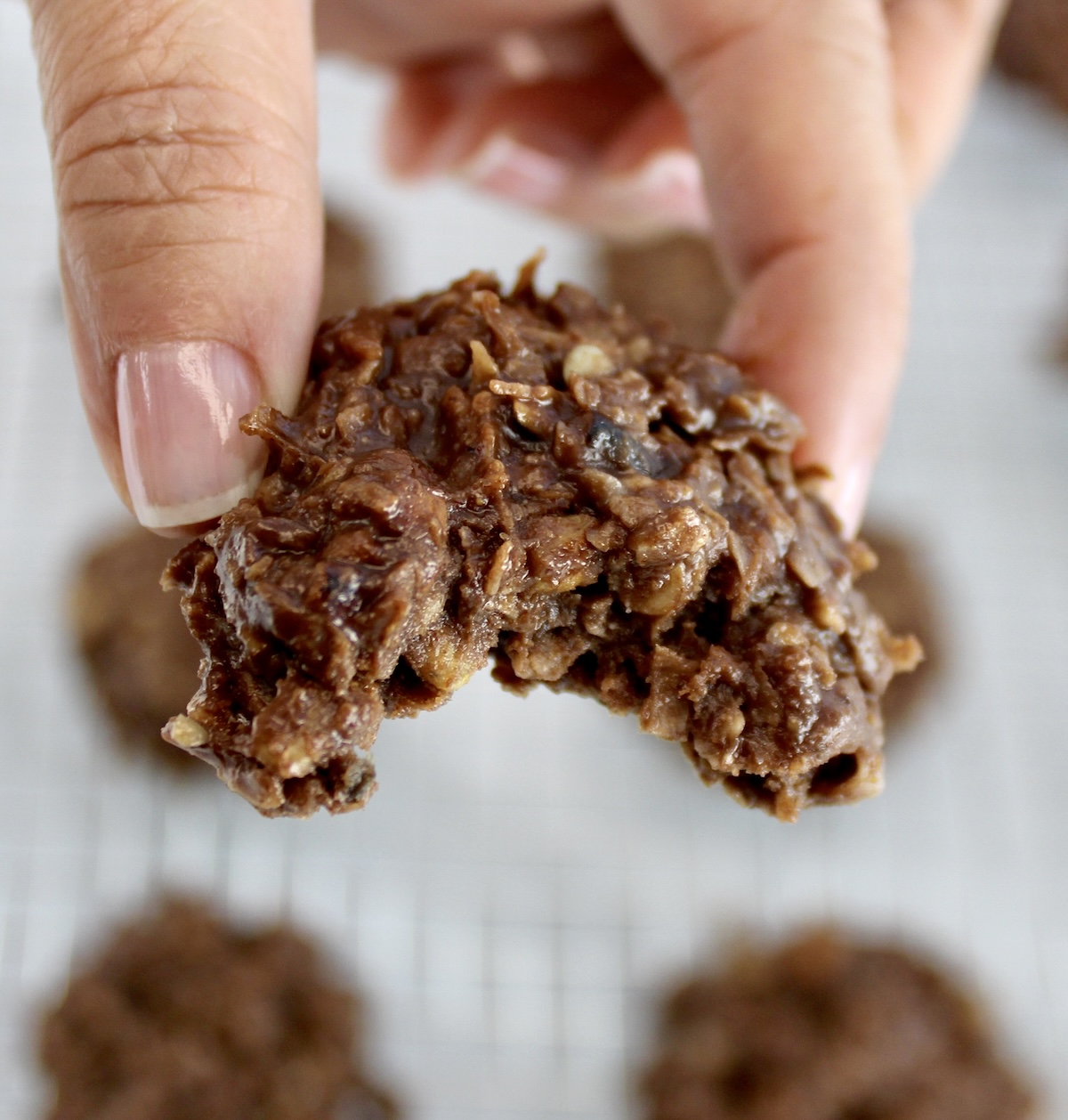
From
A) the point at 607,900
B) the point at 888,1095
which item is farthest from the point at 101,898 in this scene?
the point at 888,1095

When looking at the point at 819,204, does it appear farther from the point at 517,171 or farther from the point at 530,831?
the point at 530,831

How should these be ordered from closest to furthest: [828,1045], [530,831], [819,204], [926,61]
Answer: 1. [819,204]
2. [926,61]
3. [828,1045]
4. [530,831]

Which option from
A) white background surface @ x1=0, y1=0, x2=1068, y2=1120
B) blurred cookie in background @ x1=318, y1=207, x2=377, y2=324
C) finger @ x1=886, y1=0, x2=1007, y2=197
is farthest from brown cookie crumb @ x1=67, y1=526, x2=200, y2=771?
finger @ x1=886, y1=0, x2=1007, y2=197

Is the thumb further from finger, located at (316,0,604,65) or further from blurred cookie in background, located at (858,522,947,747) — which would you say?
blurred cookie in background, located at (858,522,947,747)

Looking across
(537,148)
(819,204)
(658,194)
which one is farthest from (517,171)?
(819,204)

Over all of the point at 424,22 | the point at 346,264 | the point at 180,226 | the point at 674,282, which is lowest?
the point at 346,264

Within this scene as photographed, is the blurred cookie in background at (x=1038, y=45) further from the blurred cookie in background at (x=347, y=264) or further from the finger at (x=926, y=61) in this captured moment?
the blurred cookie in background at (x=347, y=264)
